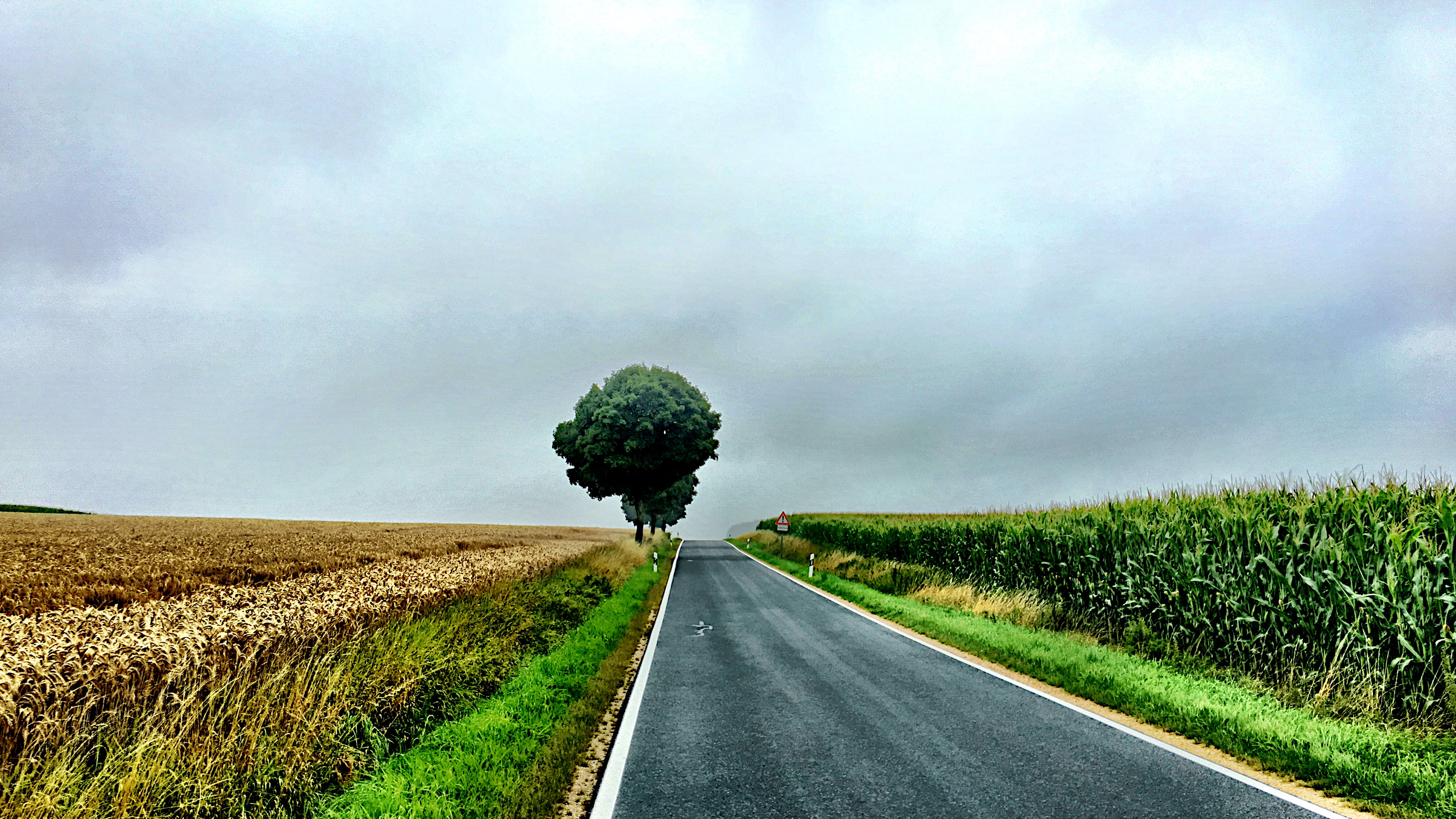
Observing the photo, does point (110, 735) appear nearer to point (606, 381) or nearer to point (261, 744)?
point (261, 744)

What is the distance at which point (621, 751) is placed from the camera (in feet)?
21.5

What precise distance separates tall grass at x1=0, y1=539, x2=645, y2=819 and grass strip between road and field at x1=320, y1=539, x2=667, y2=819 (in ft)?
1.09

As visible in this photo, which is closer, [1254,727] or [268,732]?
[268,732]

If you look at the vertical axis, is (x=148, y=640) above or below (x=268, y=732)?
above

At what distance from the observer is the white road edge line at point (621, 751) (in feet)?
17.1

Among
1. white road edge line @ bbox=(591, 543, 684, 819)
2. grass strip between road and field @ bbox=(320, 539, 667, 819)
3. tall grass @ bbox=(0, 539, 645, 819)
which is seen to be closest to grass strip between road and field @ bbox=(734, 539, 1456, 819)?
white road edge line @ bbox=(591, 543, 684, 819)

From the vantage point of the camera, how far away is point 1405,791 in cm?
581

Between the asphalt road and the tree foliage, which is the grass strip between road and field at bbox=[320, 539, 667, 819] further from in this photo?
the tree foliage

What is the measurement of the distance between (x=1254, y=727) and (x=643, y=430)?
107ft

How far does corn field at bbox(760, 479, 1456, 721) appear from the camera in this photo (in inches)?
327

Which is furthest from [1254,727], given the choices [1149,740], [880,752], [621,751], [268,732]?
[268,732]

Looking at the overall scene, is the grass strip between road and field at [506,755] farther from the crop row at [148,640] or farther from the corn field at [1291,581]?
the corn field at [1291,581]

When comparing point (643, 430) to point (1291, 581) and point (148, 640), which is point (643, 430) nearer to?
point (1291, 581)

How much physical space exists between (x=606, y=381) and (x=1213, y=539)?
110ft
